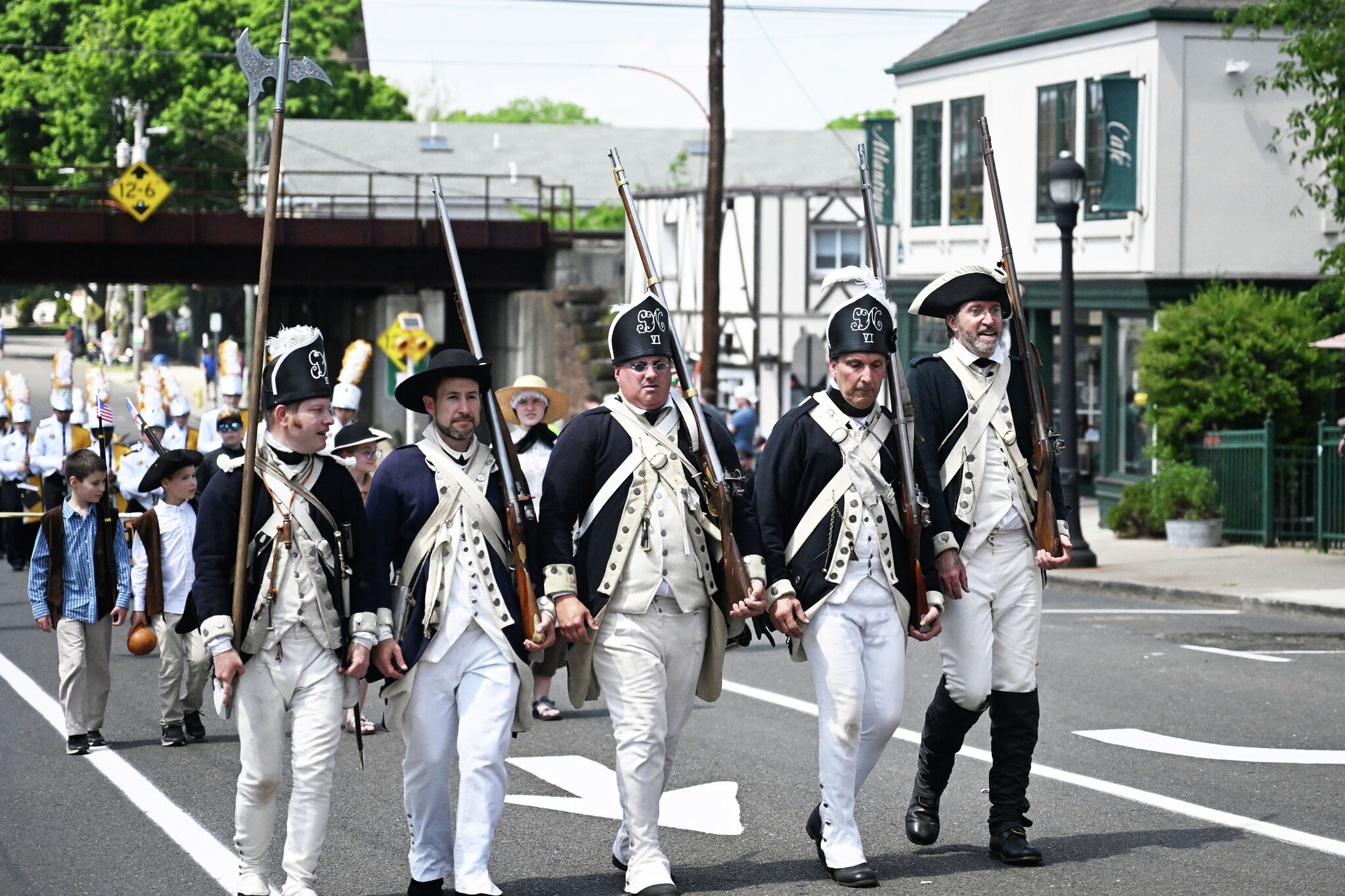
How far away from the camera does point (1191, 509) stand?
21.0m

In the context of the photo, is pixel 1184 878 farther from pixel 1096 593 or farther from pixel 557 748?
pixel 1096 593

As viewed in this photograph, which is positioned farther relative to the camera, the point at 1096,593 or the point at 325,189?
the point at 325,189

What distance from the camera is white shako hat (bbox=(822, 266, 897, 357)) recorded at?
6.75 meters

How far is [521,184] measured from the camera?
200 ft

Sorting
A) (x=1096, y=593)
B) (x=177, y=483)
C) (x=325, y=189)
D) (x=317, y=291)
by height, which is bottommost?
(x=1096, y=593)

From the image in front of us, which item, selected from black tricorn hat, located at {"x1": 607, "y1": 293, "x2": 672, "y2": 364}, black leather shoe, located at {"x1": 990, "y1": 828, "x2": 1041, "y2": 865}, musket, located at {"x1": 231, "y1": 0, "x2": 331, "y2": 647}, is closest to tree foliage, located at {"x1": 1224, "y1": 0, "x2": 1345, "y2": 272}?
black leather shoe, located at {"x1": 990, "y1": 828, "x2": 1041, "y2": 865}

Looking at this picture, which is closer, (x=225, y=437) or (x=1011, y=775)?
(x=1011, y=775)

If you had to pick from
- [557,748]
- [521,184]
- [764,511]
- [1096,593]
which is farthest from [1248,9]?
[521,184]

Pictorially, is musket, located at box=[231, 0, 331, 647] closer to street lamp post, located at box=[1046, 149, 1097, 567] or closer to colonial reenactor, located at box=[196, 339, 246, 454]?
colonial reenactor, located at box=[196, 339, 246, 454]

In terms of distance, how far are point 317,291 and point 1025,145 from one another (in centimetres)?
2924

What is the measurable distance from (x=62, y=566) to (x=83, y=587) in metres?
0.17

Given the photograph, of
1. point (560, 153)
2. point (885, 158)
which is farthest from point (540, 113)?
point (885, 158)

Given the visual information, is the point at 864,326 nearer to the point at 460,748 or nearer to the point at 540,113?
the point at 460,748

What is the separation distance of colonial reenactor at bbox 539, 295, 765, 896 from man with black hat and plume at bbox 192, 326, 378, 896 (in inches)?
29.4
